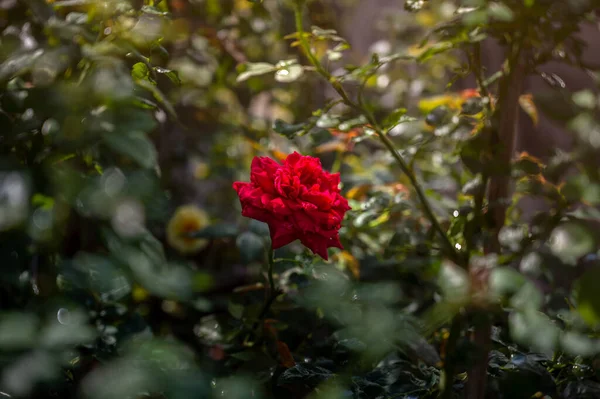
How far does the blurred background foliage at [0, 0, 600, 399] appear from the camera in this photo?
53 cm

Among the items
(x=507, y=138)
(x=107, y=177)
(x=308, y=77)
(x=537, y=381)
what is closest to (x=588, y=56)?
(x=308, y=77)

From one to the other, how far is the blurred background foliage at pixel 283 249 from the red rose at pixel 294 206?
60 mm

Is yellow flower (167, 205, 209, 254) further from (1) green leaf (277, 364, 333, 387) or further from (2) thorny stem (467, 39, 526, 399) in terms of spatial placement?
(2) thorny stem (467, 39, 526, 399)

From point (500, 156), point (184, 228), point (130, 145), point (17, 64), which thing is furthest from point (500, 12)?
point (184, 228)

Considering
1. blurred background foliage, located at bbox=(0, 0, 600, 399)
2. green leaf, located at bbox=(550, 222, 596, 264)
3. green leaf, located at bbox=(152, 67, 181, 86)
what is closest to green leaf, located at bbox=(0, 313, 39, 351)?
blurred background foliage, located at bbox=(0, 0, 600, 399)

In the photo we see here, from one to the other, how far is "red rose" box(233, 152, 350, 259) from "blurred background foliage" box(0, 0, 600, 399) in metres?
0.06

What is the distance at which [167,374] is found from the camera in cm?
53

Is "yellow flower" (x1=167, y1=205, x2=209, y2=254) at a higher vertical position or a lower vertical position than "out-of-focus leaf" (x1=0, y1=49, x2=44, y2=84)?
lower

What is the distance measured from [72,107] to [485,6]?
43 cm

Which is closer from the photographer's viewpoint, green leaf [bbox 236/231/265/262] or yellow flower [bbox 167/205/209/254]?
green leaf [bbox 236/231/265/262]

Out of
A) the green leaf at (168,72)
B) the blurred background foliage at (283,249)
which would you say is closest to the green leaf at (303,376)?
the blurred background foliage at (283,249)

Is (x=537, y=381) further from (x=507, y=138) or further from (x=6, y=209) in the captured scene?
(x=6, y=209)

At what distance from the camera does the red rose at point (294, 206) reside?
677mm

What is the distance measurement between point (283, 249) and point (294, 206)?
0.33 meters
